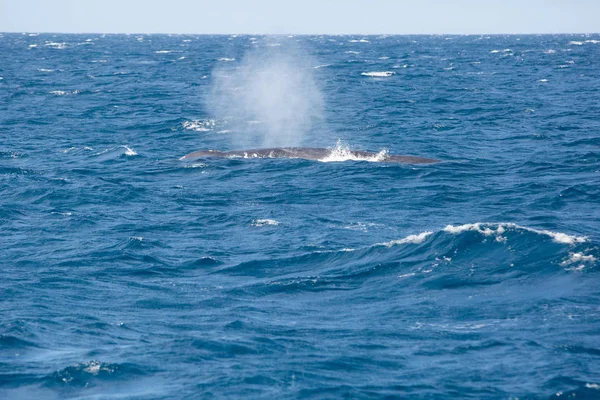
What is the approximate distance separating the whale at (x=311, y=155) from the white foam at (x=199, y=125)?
1192 cm

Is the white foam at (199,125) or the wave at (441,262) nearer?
the wave at (441,262)

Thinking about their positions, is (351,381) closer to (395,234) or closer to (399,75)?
(395,234)

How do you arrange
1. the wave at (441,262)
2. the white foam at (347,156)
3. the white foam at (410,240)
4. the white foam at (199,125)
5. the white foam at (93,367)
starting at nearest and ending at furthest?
the white foam at (93,367) → the wave at (441,262) → the white foam at (410,240) → the white foam at (347,156) → the white foam at (199,125)

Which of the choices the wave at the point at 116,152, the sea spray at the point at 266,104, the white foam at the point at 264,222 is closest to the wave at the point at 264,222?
the white foam at the point at 264,222

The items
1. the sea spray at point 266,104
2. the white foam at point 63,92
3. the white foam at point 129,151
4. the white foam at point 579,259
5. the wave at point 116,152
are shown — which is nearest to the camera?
the white foam at point 579,259

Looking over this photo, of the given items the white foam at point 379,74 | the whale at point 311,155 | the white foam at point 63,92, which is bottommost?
the white foam at point 63,92

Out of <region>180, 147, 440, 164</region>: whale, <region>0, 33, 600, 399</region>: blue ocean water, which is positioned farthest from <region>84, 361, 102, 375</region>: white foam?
<region>180, 147, 440, 164</region>: whale

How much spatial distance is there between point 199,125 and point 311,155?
16383mm

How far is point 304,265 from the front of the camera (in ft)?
76.5

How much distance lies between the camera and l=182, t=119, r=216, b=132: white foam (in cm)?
Result: 5306

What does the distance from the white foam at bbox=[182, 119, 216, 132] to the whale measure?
1192 centimetres

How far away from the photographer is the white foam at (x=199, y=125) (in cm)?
5306

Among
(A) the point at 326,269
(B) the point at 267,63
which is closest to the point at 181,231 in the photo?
(A) the point at 326,269

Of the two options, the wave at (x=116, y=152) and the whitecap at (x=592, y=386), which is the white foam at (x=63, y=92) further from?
the whitecap at (x=592, y=386)
